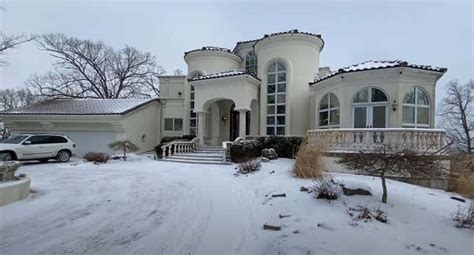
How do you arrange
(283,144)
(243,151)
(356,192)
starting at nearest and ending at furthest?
(356,192) → (243,151) → (283,144)

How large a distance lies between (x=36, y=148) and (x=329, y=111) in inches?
636

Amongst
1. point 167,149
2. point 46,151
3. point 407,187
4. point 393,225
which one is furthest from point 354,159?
point 46,151

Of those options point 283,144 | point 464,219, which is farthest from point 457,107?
point 464,219

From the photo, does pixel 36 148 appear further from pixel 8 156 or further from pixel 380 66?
pixel 380 66

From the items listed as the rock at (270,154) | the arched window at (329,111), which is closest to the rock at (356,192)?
the rock at (270,154)

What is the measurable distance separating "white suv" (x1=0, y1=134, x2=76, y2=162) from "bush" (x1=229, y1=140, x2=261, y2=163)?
389 inches

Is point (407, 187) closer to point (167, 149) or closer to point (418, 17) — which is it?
point (418, 17)

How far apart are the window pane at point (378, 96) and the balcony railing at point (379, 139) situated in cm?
392

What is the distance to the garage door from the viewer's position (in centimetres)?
1977

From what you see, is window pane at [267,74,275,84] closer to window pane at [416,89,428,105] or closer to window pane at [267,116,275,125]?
window pane at [267,116,275,125]

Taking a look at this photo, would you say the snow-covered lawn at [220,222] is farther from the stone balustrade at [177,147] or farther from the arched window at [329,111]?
the stone balustrade at [177,147]

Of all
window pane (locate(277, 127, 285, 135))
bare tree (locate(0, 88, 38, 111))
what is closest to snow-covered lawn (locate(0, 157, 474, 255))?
window pane (locate(277, 127, 285, 135))

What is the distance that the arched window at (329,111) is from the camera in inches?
579

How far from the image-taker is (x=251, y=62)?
22.4 m
